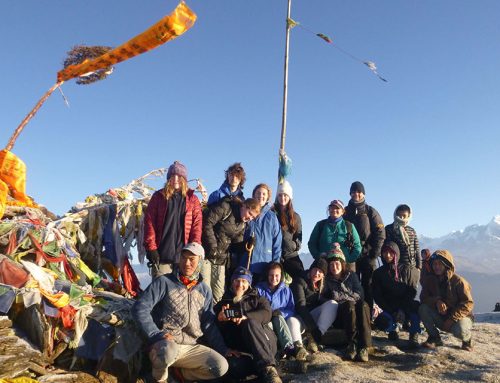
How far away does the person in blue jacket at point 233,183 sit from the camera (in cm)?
820

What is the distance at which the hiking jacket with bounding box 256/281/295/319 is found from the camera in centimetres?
720

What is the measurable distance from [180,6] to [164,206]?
4.70 metres

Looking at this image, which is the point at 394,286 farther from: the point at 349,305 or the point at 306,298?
the point at 306,298

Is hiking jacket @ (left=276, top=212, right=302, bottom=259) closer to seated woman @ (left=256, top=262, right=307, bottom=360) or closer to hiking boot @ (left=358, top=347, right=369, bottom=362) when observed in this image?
seated woman @ (left=256, top=262, right=307, bottom=360)

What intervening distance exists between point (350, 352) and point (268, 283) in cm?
179

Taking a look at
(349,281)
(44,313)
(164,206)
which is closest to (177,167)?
(164,206)

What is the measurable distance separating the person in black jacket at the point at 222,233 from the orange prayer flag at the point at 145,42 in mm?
4185

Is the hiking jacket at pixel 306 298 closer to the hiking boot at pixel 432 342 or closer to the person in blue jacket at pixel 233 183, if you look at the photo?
the person in blue jacket at pixel 233 183

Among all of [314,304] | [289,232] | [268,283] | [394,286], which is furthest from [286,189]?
[394,286]

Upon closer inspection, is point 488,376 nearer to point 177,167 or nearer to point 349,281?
point 349,281

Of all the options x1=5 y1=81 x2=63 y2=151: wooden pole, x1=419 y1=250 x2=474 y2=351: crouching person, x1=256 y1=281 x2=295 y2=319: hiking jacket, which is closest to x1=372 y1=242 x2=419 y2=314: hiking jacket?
x1=419 y1=250 x2=474 y2=351: crouching person

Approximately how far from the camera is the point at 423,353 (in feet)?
24.9

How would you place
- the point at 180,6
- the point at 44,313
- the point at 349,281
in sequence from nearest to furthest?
the point at 44,313 < the point at 349,281 < the point at 180,6

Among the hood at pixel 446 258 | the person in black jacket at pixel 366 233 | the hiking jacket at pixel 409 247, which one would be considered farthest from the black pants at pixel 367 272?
the hood at pixel 446 258
